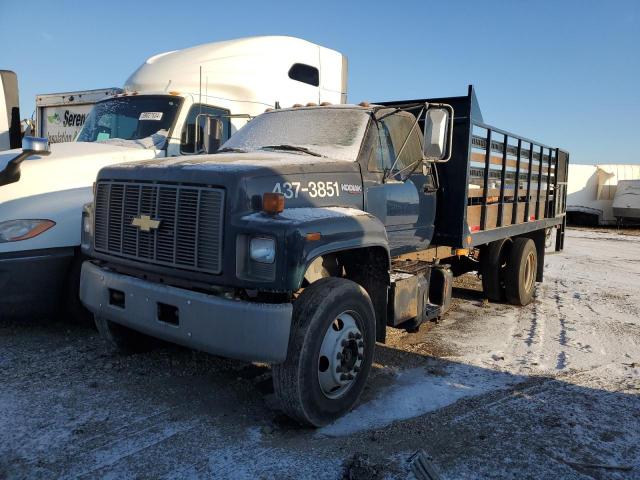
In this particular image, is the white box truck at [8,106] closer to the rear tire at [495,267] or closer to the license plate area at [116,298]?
the license plate area at [116,298]

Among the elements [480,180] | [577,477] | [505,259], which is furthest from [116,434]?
[505,259]

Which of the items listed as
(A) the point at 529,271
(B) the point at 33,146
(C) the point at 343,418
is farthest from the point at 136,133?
(A) the point at 529,271

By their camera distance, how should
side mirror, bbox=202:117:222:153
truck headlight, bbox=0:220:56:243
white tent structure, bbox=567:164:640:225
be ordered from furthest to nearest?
1. white tent structure, bbox=567:164:640:225
2. side mirror, bbox=202:117:222:153
3. truck headlight, bbox=0:220:56:243

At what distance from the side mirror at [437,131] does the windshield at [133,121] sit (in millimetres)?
3205

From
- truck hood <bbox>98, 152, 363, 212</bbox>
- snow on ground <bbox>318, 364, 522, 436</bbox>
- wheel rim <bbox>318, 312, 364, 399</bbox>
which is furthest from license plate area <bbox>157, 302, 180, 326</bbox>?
snow on ground <bbox>318, 364, 522, 436</bbox>

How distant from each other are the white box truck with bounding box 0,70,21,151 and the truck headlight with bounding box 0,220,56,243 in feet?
10.3

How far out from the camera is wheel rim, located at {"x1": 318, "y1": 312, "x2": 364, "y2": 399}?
3.71 metres

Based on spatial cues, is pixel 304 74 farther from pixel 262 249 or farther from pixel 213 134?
pixel 262 249

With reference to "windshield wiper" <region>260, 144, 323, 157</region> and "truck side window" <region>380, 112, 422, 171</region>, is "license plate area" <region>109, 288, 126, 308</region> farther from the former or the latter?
"truck side window" <region>380, 112, 422, 171</region>

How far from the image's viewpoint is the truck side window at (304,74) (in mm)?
8129

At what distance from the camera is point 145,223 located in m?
3.75

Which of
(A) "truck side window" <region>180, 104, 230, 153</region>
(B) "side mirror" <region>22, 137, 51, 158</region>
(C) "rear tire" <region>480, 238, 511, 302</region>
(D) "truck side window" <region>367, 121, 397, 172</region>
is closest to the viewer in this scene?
(D) "truck side window" <region>367, 121, 397, 172</region>

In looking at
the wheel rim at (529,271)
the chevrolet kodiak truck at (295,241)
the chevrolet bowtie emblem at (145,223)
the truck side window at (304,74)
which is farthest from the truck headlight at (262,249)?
the wheel rim at (529,271)

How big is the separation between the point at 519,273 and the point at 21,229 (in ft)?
20.5
